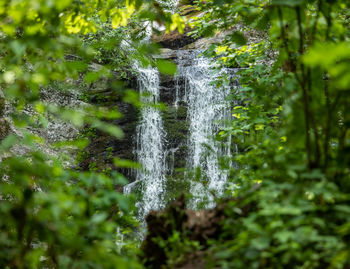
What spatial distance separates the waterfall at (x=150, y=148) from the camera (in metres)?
11.2

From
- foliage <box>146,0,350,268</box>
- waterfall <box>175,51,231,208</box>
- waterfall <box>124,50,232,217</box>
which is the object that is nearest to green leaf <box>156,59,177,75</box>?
foliage <box>146,0,350,268</box>

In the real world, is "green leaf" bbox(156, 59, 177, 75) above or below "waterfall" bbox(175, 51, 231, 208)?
below

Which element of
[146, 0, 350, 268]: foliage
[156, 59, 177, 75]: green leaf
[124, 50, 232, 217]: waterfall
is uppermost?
[124, 50, 232, 217]: waterfall

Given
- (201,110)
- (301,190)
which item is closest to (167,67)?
(301,190)

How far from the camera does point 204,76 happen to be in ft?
41.8

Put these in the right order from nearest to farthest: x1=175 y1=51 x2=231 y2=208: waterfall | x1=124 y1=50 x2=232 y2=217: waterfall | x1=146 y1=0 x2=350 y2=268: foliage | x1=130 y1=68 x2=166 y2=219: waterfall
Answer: x1=146 y1=0 x2=350 y2=268: foliage < x1=130 y1=68 x2=166 y2=219: waterfall < x1=124 y1=50 x2=232 y2=217: waterfall < x1=175 y1=51 x2=231 y2=208: waterfall

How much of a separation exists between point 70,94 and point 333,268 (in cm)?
1168

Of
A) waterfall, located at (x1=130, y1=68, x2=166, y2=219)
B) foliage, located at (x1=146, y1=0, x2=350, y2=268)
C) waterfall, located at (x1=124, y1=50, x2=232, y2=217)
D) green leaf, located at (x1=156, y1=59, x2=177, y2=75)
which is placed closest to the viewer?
foliage, located at (x1=146, y1=0, x2=350, y2=268)

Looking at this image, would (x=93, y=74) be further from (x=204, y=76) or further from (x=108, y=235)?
(x=204, y=76)

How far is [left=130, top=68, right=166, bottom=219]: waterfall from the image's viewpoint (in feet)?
36.6

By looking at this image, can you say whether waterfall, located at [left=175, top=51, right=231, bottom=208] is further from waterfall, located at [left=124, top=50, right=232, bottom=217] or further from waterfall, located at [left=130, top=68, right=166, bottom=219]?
waterfall, located at [left=130, top=68, right=166, bottom=219]

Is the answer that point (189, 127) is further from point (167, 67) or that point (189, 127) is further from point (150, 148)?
point (167, 67)

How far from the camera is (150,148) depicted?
12.3m

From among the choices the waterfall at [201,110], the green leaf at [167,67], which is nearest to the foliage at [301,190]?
the green leaf at [167,67]
